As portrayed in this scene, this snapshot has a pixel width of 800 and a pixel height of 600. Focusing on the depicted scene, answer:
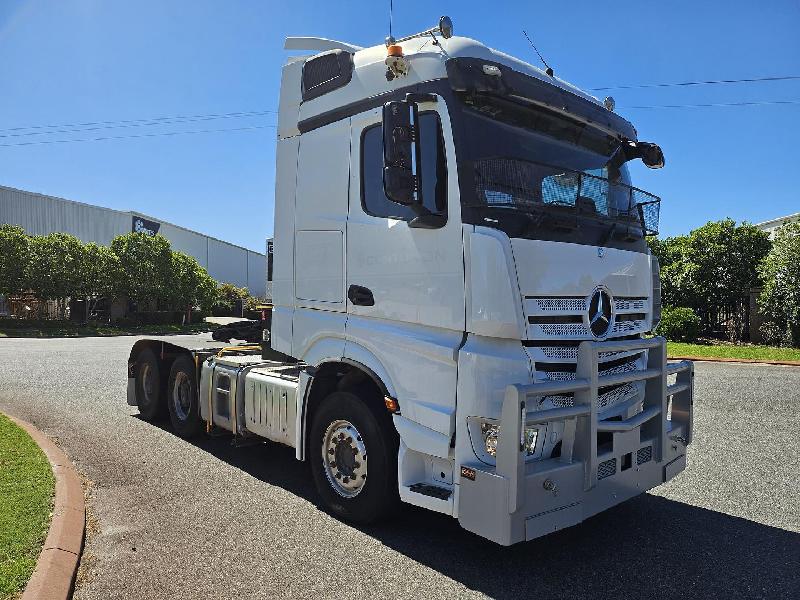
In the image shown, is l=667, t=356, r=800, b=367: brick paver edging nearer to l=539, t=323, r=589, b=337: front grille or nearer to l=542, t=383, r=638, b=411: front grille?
l=542, t=383, r=638, b=411: front grille

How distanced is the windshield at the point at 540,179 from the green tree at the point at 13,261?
1421 inches

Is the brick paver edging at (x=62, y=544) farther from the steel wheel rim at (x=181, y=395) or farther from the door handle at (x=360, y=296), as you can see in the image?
the door handle at (x=360, y=296)

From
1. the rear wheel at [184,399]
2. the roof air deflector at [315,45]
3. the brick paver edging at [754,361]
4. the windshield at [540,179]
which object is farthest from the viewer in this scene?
the brick paver edging at [754,361]

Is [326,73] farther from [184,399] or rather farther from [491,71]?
[184,399]

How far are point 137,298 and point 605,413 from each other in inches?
1590

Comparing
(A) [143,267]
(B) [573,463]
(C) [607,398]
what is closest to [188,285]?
(A) [143,267]

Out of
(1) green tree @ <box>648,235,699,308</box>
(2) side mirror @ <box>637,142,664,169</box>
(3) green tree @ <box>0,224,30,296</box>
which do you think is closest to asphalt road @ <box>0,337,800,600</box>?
(2) side mirror @ <box>637,142,664,169</box>

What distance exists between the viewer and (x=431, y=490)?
3.97 metres

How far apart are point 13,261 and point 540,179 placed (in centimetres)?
3640

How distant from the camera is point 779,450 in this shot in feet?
23.2

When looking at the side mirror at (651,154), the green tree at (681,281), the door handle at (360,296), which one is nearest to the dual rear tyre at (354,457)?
the door handle at (360,296)

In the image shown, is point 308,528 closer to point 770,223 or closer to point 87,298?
point 770,223

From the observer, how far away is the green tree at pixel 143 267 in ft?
128

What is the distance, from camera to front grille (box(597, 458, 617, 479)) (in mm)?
3830
